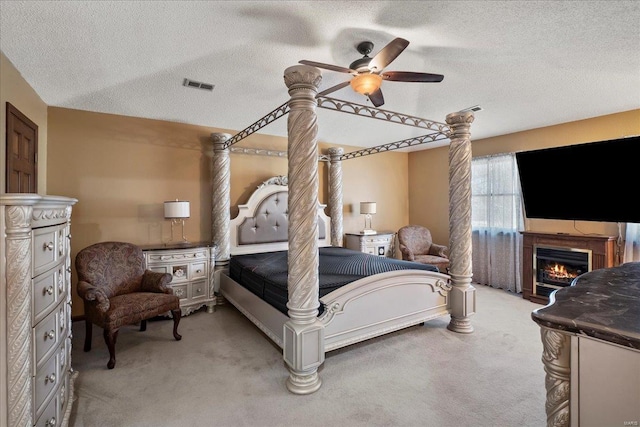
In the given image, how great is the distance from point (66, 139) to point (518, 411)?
5563mm

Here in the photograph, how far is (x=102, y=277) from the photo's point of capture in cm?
327

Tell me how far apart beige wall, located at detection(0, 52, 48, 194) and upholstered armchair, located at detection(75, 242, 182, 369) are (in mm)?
1052

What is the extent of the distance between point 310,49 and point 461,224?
2.58 m

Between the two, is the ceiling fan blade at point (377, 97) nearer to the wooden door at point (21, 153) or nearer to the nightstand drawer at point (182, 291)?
the wooden door at point (21, 153)

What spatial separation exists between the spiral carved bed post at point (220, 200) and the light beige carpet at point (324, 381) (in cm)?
112

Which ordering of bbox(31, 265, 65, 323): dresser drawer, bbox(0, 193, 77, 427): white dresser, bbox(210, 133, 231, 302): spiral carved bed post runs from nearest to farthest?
bbox(0, 193, 77, 427): white dresser, bbox(31, 265, 65, 323): dresser drawer, bbox(210, 133, 231, 302): spiral carved bed post

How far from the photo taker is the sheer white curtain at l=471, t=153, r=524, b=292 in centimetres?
515

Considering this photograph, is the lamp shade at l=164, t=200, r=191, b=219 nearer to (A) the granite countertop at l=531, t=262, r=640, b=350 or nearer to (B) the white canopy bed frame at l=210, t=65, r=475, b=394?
(B) the white canopy bed frame at l=210, t=65, r=475, b=394

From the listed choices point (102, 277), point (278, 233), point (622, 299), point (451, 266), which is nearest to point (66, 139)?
point (102, 277)

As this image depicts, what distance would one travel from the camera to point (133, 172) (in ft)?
13.9

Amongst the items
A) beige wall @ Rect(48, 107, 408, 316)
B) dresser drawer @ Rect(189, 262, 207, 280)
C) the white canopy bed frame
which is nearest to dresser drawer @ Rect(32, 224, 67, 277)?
the white canopy bed frame

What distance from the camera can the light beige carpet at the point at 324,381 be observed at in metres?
2.11

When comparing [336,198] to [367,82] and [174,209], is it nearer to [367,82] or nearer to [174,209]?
[174,209]

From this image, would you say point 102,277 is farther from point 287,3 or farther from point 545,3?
point 545,3
